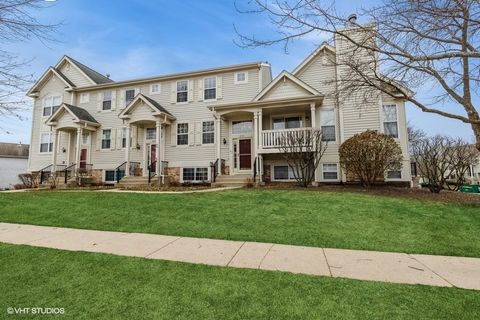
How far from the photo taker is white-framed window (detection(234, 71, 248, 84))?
15641 mm

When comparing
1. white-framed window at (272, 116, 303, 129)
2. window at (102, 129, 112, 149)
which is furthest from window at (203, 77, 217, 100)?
window at (102, 129, 112, 149)

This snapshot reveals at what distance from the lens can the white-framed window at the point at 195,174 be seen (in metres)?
15.7

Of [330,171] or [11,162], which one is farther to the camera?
[11,162]

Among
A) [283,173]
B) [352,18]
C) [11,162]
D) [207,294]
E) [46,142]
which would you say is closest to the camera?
[207,294]

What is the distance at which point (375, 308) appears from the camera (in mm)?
2602

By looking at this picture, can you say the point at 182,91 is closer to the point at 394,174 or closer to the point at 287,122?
the point at 287,122

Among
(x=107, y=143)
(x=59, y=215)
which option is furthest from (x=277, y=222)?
(x=107, y=143)

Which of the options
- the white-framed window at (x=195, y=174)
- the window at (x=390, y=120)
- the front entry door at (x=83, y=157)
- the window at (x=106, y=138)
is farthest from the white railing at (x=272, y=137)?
the front entry door at (x=83, y=157)

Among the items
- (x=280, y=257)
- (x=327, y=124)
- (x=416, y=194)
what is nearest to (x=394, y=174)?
(x=416, y=194)

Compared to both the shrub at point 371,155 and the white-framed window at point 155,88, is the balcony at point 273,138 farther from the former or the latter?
the white-framed window at point 155,88

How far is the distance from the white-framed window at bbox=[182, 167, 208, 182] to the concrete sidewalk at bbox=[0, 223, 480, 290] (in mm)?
10159

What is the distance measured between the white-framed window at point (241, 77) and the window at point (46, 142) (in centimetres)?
1451

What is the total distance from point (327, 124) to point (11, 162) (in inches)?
1457

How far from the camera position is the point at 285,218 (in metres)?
6.53
